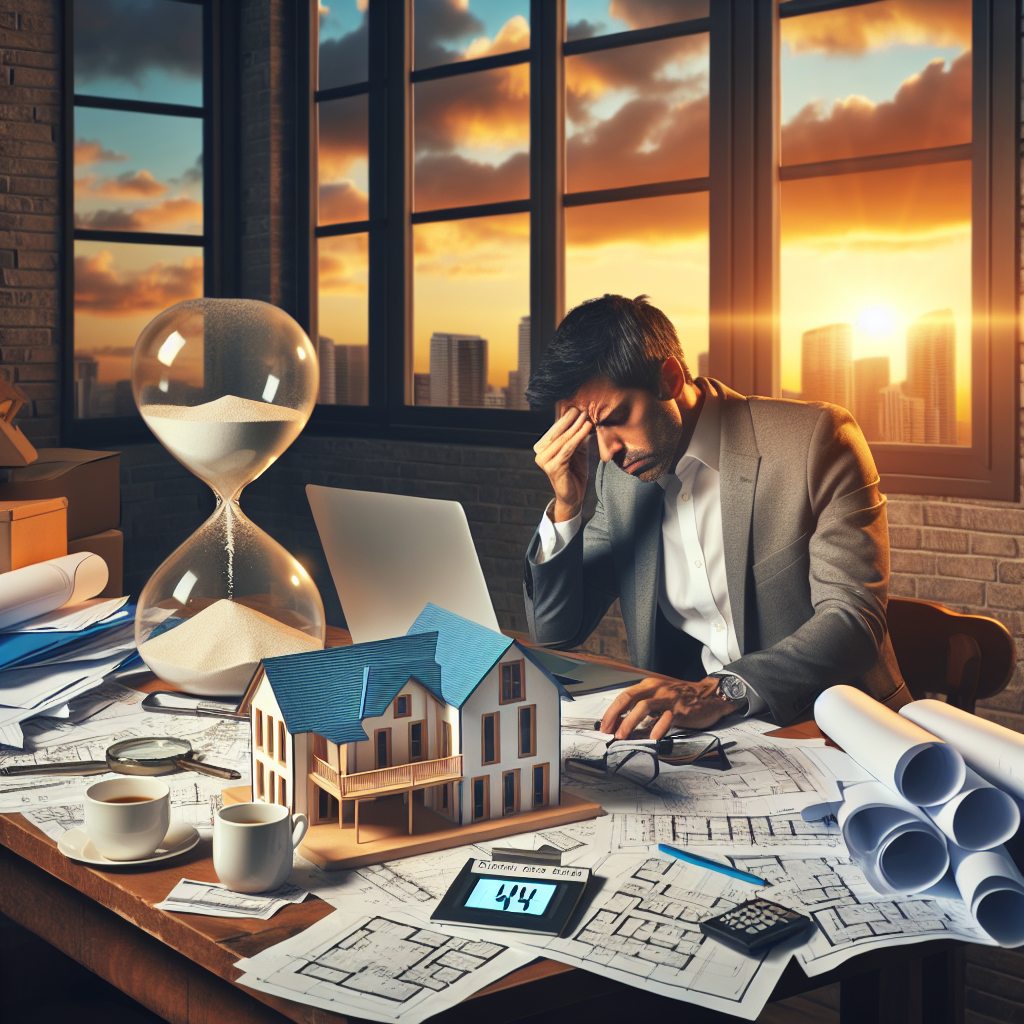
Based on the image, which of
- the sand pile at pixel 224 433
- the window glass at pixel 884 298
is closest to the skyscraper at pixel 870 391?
the window glass at pixel 884 298

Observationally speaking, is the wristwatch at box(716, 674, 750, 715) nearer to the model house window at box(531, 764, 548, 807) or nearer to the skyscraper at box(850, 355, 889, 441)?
the model house window at box(531, 764, 548, 807)

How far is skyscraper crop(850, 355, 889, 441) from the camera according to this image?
297cm

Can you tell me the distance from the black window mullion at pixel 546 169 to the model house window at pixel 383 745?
2.80m

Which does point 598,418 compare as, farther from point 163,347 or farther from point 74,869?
point 74,869

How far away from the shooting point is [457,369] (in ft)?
13.4

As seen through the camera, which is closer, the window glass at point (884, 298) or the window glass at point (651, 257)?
the window glass at point (884, 298)

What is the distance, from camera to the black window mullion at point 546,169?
371cm

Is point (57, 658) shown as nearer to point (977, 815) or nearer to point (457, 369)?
point (977, 815)

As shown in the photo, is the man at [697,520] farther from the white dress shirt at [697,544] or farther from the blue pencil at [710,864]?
the blue pencil at [710,864]

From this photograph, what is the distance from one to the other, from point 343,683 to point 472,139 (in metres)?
3.29

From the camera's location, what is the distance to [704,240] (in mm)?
3355

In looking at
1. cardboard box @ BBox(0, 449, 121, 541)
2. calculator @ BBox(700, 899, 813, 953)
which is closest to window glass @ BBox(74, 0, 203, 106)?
cardboard box @ BBox(0, 449, 121, 541)

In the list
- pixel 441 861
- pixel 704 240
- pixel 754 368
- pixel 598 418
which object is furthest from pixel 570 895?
pixel 704 240

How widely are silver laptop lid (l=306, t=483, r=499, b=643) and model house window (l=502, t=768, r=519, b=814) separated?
1.62 ft
